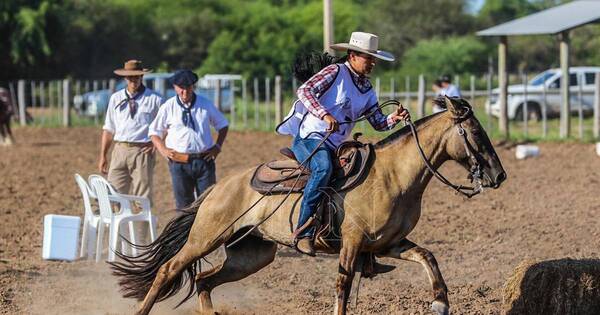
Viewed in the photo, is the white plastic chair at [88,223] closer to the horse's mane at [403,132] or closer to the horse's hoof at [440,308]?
the horse's mane at [403,132]

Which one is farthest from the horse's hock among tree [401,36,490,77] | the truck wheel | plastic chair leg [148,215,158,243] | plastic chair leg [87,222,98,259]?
tree [401,36,490,77]

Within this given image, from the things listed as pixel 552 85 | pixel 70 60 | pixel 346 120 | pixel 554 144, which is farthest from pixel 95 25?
pixel 346 120

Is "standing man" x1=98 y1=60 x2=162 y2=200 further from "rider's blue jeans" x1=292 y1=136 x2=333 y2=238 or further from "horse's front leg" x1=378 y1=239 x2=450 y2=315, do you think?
"horse's front leg" x1=378 y1=239 x2=450 y2=315

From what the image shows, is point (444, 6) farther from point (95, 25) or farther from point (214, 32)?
point (95, 25)

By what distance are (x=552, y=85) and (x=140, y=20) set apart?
34178 mm

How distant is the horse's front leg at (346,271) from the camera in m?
6.92

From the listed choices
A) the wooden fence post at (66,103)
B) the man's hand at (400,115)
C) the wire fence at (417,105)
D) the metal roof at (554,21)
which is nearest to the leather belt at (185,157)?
the man's hand at (400,115)

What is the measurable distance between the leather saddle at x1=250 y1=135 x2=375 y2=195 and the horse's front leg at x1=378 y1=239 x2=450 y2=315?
0.52 m

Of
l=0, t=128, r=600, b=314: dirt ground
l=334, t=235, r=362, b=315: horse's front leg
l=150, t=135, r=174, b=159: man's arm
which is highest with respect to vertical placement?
l=150, t=135, r=174, b=159: man's arm

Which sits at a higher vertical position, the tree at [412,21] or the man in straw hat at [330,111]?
the tree at [412,21]

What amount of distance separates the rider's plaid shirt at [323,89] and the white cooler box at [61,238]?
4029 mm

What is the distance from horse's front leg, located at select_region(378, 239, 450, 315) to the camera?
263 inches

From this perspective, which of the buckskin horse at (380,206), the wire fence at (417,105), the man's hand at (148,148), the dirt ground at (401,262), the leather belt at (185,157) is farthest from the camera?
the wire fence at (417,105)

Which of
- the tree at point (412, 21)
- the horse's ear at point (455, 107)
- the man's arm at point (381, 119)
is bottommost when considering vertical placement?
the man's arm at point (381, 119)
